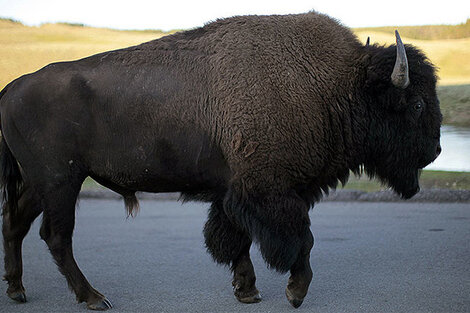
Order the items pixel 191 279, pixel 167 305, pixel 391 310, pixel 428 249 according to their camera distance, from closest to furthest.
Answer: pixel 391 310
pixel 167 305
pixel 191 279
pixel 428 249

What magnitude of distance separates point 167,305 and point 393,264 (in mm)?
2140

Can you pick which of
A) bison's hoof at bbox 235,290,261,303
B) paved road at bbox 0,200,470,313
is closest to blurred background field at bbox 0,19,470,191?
paved road at bbox 0,200,470,313

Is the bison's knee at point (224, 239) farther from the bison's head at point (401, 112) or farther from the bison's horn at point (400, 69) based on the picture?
the bison's horn at point (400, 69)

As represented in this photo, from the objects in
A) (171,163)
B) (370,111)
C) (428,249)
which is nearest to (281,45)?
(370,111)

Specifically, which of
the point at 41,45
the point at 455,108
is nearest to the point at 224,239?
the point at 455,108

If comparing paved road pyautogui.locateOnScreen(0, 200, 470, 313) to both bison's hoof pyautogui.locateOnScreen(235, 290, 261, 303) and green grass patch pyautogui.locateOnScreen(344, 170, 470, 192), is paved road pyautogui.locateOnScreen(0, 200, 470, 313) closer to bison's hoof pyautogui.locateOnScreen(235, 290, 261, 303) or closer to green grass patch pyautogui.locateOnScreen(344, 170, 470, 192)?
bison's hoof pyautogui.locateOnScreen(235, 290, 261, 303)

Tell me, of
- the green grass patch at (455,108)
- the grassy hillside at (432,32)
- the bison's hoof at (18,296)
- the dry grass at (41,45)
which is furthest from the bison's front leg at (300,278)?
the dry grass at (41,45)

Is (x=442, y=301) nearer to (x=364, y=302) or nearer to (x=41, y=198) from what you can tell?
(x=364, y=302)

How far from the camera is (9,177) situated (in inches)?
215

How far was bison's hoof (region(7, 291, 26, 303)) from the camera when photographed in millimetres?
5289

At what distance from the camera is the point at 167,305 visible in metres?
5.03

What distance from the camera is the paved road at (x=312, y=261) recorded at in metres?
5.04

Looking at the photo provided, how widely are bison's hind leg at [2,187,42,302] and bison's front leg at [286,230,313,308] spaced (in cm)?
210

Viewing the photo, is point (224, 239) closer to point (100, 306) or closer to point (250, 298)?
point (250, 298)
